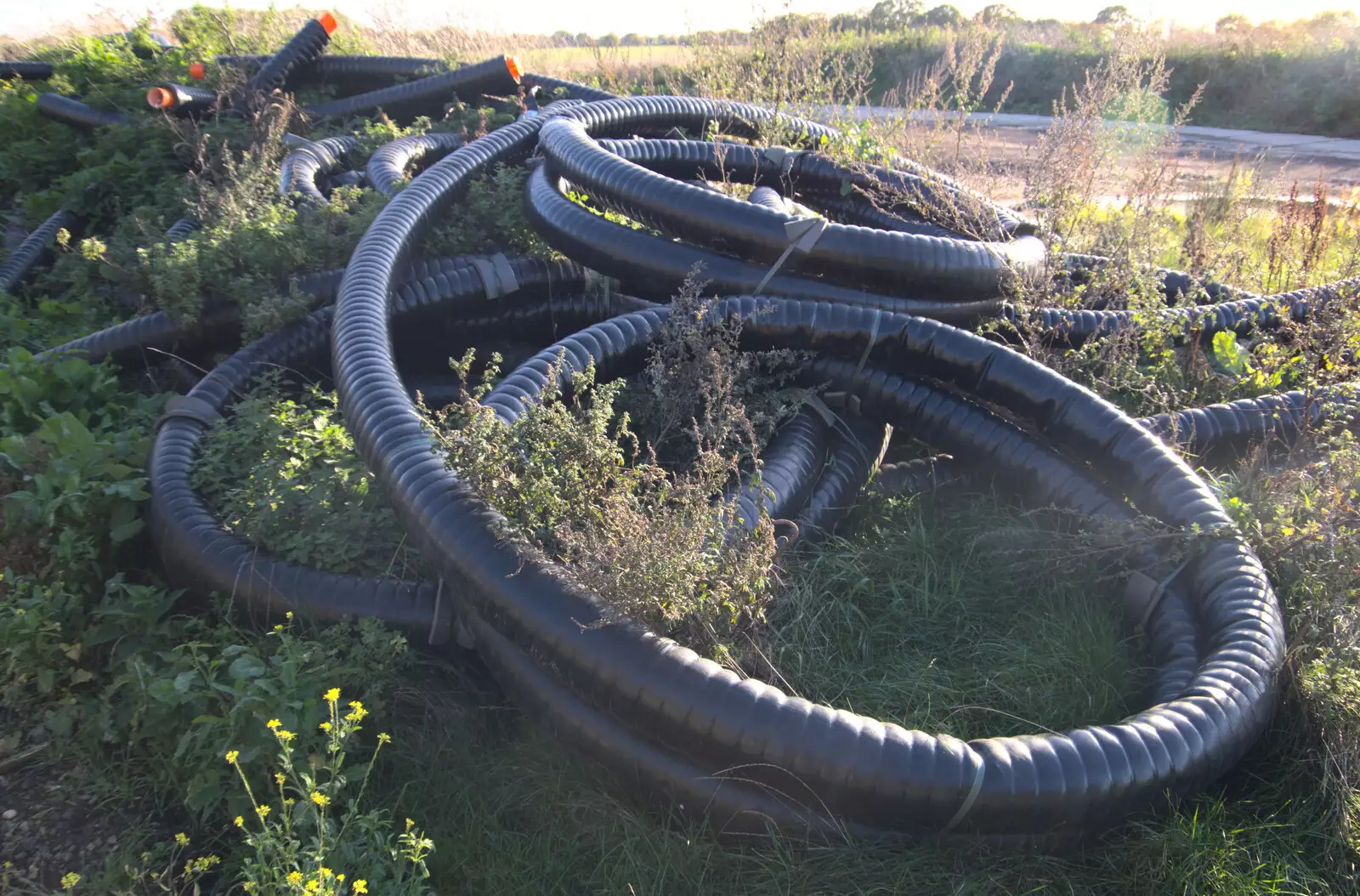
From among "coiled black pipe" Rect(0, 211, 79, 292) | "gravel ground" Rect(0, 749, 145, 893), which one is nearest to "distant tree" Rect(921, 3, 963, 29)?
"coiled black pipe" Rect(0, 211, 79, 292)

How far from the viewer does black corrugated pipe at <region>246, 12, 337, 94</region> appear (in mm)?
8023

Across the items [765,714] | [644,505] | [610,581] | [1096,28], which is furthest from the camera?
[1096,28]

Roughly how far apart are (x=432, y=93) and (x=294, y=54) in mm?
1444

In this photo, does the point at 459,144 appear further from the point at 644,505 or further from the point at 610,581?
the point at 610,581

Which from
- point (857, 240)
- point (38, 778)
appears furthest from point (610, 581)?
point (857, 240)

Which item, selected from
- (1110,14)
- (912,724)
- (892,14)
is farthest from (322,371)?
(1110,14)

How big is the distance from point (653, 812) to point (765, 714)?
1.92 feet

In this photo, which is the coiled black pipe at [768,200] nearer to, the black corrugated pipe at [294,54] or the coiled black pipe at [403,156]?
the coiled black pipe at [403,156]

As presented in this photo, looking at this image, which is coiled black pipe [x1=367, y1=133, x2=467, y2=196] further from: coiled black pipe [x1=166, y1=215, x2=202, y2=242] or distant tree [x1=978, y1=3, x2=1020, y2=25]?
distant tree [x1=978, y1=3, x2=1020, y2=25]

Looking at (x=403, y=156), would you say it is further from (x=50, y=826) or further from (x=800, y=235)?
(x=50, y=826)

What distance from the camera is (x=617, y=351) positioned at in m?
4.14

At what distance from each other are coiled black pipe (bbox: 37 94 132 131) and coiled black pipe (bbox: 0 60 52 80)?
1.32 metres

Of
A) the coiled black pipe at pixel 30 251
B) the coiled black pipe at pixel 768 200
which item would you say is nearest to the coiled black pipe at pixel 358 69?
the coiled black pipe at pixel 30 251

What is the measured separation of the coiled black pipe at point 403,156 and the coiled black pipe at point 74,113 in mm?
3032
